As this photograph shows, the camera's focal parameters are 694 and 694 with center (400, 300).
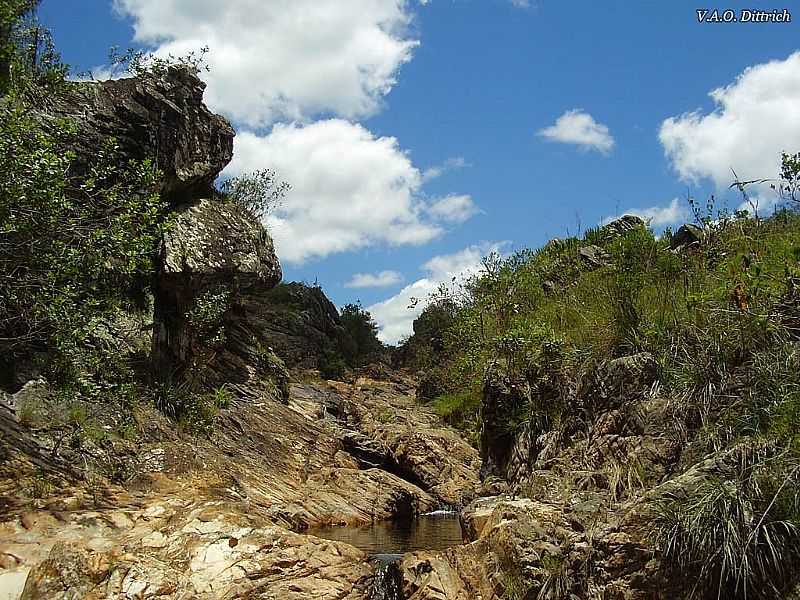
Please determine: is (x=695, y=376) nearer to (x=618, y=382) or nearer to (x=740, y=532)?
(x=618, y=382)

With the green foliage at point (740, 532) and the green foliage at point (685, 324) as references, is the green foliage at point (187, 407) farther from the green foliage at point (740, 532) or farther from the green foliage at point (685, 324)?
the green foliage at point (740, 532)

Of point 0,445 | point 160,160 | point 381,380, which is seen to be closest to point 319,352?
point 381,380

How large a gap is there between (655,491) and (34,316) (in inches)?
310

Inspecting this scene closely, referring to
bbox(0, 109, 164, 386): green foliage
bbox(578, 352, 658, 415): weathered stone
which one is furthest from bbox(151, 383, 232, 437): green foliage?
bbox(578, 352, 658, 415): weathered stone

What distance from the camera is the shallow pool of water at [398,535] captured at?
1087cm

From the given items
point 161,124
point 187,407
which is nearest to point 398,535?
point 187,407

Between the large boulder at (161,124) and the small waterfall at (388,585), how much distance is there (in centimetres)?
899

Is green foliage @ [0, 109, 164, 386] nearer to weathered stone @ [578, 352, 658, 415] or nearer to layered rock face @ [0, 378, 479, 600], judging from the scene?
layered rock face @ [0, 378, 479, 600]

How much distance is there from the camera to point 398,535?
39.8 ft

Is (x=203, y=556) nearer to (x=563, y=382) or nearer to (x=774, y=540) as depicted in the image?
(x=563, y=382)

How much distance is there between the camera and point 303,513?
12.3 meters

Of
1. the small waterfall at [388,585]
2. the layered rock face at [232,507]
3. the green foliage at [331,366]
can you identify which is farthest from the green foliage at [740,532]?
the green foliage at [331,366]

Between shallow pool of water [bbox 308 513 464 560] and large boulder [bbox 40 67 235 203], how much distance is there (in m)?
7.92

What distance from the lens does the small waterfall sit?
25.2ft
